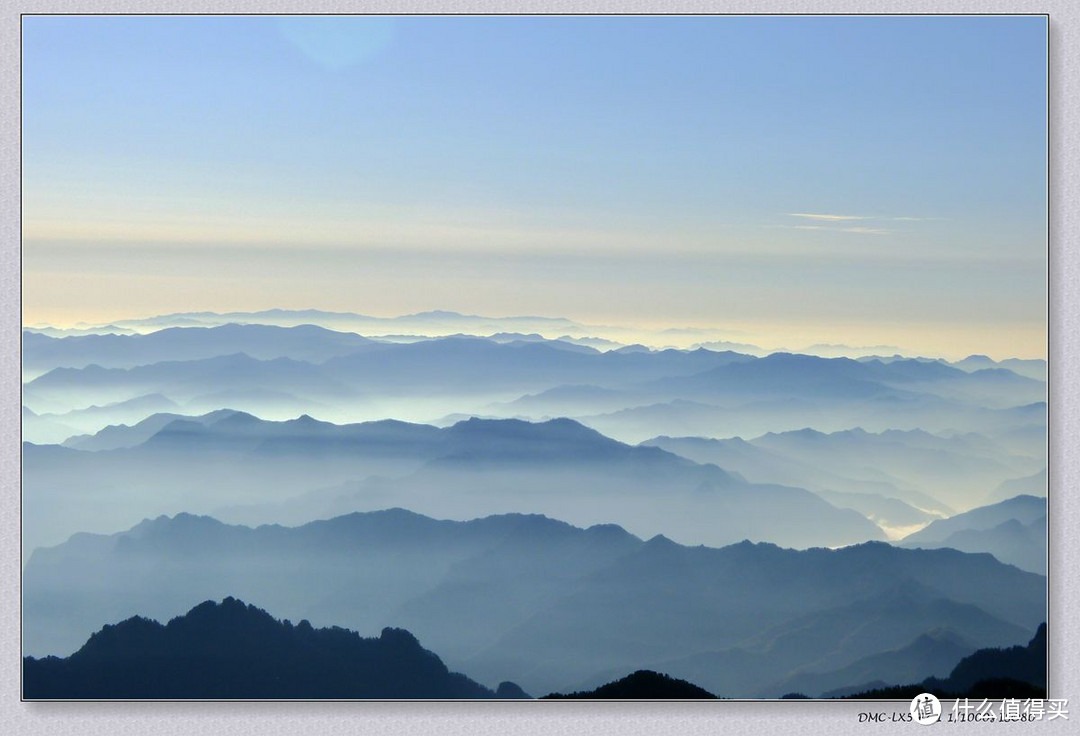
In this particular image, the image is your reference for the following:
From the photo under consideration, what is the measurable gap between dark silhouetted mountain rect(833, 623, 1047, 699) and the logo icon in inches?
1.3

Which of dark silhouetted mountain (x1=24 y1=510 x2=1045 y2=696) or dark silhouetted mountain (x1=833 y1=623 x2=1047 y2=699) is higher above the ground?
dark silhouetted mountain (x1=24 y1=510 x2=1045 y2=696)

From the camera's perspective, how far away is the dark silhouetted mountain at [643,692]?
180 inches

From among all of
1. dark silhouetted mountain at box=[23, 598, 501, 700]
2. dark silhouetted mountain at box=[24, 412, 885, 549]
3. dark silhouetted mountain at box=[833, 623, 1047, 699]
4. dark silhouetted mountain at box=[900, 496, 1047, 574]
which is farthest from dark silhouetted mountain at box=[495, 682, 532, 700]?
dark silhouetted mountain at box=[900, 496, 1047, 574]

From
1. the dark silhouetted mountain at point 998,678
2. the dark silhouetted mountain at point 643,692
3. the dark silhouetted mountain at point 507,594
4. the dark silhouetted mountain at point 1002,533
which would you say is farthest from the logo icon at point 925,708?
the dark silhouetted mountain at point 643,692

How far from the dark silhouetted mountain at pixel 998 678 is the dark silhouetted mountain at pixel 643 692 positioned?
0.90 metres

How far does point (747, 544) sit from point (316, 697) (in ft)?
6.34

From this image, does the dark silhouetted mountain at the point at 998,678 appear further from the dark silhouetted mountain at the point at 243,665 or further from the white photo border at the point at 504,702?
the dark silhouetted mountain at the point at 243,665

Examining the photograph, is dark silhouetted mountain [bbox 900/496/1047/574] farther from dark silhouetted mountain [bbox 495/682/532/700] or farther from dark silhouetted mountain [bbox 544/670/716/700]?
dark silhouetted mountain [bbox 495/682/532/700]

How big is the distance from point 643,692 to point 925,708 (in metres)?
1.19

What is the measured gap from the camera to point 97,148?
4633 millimetres

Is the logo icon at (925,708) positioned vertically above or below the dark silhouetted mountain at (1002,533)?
below

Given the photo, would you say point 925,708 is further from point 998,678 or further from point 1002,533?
point 1002,533

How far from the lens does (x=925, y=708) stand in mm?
4594

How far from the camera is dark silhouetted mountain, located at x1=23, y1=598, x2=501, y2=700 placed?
15.0 feet
